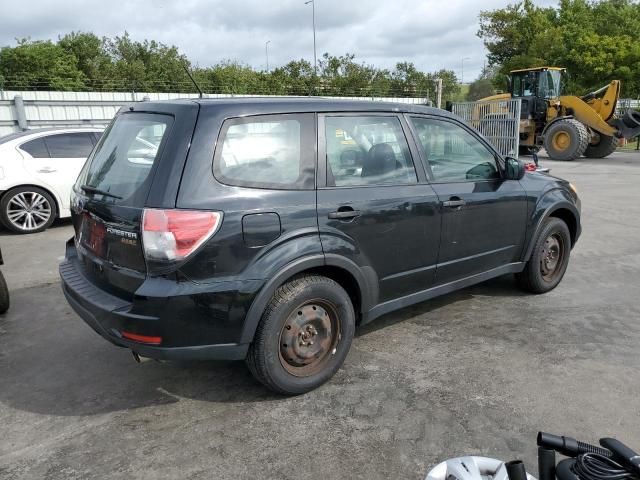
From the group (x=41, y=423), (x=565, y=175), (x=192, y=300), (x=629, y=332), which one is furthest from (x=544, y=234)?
Result: (x=565, y=175)

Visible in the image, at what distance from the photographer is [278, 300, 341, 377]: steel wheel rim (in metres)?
3.14

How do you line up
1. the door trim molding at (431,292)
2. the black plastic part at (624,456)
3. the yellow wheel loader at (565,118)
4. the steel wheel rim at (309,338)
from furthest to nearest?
1. the yellow wheel loader at (565,118)
2. the door trim molding at (431,292)
3. the steel wheel rim at (309,338)
4. the black plastic part at (624,456)

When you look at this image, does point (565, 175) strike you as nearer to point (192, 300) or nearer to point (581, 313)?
point (581, 313)

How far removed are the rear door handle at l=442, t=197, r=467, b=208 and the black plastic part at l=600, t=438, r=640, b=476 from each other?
2.33 m

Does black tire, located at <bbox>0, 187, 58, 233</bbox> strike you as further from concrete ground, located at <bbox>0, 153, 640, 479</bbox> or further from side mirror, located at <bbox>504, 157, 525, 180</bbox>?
side mirror, located at <bbox>504, 157, 525, 180</bbox>

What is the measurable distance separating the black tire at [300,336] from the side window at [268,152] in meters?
0.61

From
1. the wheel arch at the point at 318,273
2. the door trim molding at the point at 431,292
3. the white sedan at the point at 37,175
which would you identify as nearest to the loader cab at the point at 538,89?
the white sedan at the point at 37,175

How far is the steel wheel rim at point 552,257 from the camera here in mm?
4848

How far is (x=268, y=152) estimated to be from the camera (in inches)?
120

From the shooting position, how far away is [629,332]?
408cm

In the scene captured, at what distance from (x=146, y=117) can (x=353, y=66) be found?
37.5m

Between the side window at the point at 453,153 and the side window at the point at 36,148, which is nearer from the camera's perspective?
the side window at the point at 453,153

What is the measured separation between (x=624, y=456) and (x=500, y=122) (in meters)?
14.9

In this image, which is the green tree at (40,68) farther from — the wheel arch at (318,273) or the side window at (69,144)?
the wheel arch at (318,273)
